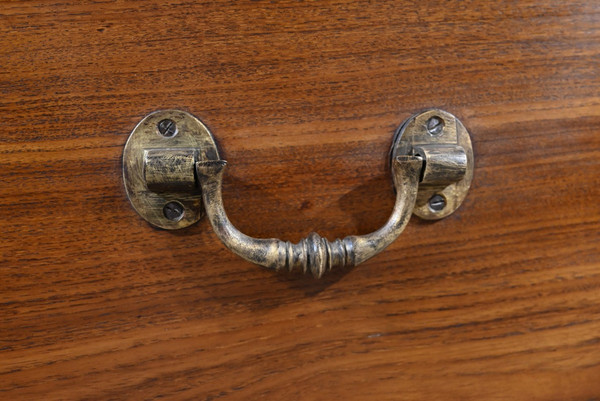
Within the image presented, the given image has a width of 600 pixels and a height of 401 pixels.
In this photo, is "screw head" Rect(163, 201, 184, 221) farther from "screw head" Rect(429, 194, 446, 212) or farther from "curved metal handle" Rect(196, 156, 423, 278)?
"screw head" Rect(429, 194, 446, 212)

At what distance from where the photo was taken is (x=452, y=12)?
0.37 meters

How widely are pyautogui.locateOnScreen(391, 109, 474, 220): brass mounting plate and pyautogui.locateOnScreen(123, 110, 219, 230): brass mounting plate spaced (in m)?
0.13

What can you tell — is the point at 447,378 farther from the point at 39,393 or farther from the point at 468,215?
→ the point at 39,393

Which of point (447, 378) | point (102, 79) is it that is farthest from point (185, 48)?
point (447, 378)

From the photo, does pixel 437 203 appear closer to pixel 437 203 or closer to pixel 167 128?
pixel 437 203

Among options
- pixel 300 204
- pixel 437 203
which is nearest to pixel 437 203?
pixel 437 203

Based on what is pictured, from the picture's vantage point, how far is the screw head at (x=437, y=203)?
1.28 ft

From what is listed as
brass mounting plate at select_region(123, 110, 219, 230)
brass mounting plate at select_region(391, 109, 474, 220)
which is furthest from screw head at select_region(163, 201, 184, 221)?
brass mounting plate at select_region(391, 109, 474, 220)

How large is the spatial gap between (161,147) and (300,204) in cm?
10

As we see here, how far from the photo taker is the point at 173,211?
36cm

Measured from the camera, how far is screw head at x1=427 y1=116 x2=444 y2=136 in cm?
38

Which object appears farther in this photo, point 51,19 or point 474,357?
point 474,357

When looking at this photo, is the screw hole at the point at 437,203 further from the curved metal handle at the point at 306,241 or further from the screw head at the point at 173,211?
the screw head at the point at 173,211

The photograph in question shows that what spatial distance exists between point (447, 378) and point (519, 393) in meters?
0.07
